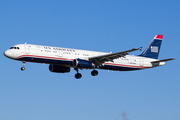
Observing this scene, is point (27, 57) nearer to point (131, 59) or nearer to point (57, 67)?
point (57, 67)

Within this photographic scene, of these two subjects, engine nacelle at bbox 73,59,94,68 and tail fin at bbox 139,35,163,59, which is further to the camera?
tail fin at bbox 139,35,163,59

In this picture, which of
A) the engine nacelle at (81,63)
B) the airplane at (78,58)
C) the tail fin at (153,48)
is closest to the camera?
the airplane at (78,58)

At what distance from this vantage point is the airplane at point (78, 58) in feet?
170

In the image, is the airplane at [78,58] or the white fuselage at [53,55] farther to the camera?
the airplane at [78,58]

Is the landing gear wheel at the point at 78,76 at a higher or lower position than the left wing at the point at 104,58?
lower

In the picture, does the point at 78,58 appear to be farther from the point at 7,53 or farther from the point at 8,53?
the point at 7,53

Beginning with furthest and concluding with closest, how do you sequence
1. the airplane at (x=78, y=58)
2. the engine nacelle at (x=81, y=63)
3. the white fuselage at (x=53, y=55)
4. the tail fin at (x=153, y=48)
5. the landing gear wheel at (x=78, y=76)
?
1. the tail fin at (x=153, y=48)
2. the landing gear wheel at (x=78, y=76)
3. the engine nacelle at (x=81, y=63)
4. the airplane at (x=78, y=58)
5. the white fuselage at (x=53, y=55)

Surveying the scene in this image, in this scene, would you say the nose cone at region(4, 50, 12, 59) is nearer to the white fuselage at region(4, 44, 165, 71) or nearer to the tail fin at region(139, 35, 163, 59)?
the white fuselage at region(4, 44, 165, 71)

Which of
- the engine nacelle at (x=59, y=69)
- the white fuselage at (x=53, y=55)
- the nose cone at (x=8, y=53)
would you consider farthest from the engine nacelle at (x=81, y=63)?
the nose cone at (x=8, y=53)

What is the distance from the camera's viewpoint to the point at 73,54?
180ft

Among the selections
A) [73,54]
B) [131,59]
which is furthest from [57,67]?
[131,59]

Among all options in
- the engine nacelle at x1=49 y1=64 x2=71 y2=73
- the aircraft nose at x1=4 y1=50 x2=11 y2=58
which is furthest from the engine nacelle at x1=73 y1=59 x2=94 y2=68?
the aircraft nose at x1=4 y1=50 x2=11 y2=58

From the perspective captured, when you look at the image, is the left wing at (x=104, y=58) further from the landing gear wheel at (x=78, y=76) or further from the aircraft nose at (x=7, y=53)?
the aircraft nose at (x=7, y=53)

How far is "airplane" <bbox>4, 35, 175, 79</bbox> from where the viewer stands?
51.7 m
